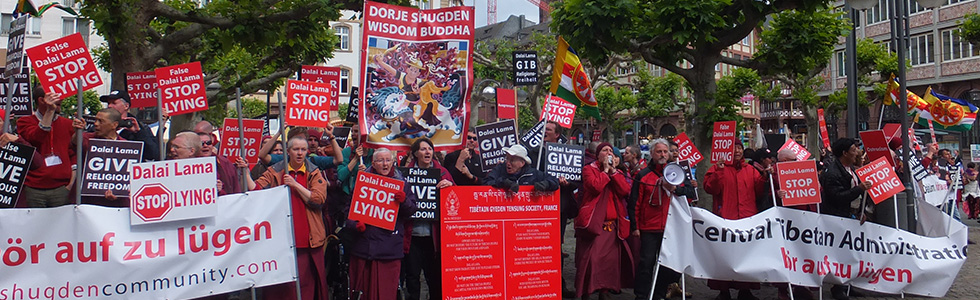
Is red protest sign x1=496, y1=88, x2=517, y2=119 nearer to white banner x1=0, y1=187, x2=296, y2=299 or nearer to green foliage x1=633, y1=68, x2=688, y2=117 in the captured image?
white banner x1=0, y1=187, x2=296, y2=299

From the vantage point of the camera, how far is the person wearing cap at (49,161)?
6246mm

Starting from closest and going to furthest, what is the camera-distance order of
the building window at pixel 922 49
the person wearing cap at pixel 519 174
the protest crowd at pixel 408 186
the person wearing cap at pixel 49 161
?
1. the protest crowd at pixel 408 186
2. the person wearing cap at pixel 49 161
3. the person wearing cap at pixel 519 174
4. the building window at pixel 922 49

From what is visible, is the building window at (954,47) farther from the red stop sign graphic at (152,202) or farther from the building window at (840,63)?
the red stop sign graphic at (152,202)

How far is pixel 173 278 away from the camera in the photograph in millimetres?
5766

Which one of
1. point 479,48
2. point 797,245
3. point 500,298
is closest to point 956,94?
point 479,48

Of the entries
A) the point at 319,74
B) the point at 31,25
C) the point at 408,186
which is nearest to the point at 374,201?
the point at 408,186

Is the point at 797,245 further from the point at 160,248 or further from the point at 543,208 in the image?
the point at 160,248

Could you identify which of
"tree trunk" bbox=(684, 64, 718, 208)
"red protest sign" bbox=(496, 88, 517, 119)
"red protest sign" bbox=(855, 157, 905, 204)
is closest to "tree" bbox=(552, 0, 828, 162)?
"tree trunk" bbox=(684, 64, 718, 208)

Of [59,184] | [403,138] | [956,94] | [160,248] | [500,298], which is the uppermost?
[956,94]

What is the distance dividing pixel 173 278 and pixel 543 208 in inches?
124

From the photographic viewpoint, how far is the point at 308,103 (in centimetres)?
724

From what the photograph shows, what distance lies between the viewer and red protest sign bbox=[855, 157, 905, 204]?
7.73 m

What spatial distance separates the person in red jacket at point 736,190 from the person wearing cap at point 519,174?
208cm

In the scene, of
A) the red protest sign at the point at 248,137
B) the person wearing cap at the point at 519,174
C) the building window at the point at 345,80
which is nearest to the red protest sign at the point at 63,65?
the red protest sign at the point at 248,137
